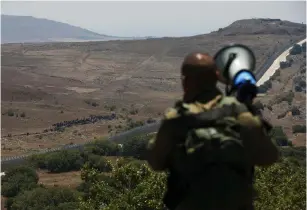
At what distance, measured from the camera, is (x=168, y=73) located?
363ft

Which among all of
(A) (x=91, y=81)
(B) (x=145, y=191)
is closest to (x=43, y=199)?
(B) (x=145, y=191)

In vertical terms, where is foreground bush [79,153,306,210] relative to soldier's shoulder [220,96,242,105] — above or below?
below

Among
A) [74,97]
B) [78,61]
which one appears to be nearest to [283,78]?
[74,97]

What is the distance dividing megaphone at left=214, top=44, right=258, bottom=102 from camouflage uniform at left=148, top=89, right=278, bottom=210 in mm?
94

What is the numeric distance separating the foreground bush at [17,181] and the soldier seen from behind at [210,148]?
27.2 meters

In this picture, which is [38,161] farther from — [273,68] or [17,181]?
[273,68]

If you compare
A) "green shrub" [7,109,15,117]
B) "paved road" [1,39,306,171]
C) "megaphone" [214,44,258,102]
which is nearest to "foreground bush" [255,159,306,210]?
"megaphone" [214,44,258,102]

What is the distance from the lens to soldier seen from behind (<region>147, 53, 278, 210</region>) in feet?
9.07

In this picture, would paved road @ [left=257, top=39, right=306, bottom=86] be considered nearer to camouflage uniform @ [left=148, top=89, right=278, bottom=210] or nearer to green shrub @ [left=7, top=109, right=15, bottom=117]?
green shrub @ [left=7, top=109, right=15, bottom=117]

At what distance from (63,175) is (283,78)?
229 feet

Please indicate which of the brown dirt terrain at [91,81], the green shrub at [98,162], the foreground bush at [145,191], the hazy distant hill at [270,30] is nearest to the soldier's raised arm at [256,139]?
the foreground bush at [145,191]

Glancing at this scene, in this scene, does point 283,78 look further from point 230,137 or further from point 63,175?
point 230,137

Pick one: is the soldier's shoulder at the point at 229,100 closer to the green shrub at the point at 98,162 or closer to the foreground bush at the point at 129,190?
the foreground bush at the point at 129,190

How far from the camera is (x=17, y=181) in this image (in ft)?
97.6
